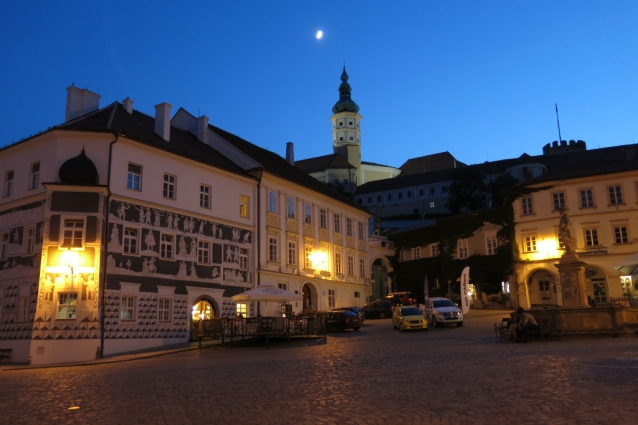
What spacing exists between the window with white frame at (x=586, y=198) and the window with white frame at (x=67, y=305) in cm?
3865

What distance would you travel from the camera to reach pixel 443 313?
3344 cm

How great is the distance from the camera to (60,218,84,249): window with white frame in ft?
92.9

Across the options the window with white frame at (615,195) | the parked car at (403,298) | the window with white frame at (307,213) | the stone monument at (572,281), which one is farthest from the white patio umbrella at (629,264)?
the window with white frame at (307,213)

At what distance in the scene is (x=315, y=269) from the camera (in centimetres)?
4528

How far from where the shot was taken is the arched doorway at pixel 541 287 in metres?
49.1

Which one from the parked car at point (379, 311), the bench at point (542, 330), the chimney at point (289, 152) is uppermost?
the chimney at point (289, 152)

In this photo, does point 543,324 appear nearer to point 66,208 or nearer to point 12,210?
point 66,208

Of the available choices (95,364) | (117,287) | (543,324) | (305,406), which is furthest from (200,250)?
(305,406)

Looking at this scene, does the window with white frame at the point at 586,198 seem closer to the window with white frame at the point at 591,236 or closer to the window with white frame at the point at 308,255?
the window with white frame at the point at 591,236

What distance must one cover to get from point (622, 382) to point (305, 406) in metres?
6.06

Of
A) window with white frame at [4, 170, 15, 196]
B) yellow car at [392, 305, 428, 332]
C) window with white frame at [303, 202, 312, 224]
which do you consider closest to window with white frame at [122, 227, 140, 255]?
window with white frame at [4, 170, 15, 196]

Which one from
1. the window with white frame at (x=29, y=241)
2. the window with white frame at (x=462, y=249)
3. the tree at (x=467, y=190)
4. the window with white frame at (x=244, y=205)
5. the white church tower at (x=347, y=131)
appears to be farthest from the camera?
the white church tower at (x=347, y=131)

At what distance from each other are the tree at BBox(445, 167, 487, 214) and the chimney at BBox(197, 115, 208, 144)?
5306 cm

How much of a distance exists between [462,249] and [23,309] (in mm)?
37999
